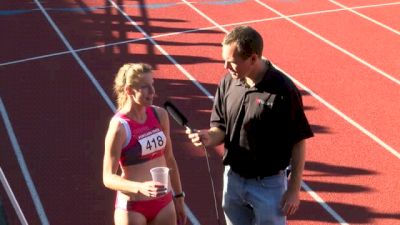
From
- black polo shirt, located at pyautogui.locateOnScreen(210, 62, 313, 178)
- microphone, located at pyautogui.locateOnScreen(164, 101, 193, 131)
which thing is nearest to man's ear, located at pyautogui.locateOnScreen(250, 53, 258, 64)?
black polo shirt, located at pyautogui.locateOnScreen(210, 62, 313, 178)

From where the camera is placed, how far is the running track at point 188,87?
6.92 m

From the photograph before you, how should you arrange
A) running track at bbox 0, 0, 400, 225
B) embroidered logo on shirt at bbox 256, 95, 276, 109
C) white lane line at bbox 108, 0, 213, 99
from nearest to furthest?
1. embroidered logo on shirt at bbox 256, 95, 276, 109
2. running track at bbox 0, 0, 400, 225
3. white lane line at bbox 108, 0, 213, 99

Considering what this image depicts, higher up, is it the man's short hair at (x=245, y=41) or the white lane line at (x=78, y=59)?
the man's short hair at (x=245, y=41)

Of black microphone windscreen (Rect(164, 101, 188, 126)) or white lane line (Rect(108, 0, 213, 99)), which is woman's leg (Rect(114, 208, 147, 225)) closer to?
black microphone windscreen (Rect(164, 101, 188, 126))

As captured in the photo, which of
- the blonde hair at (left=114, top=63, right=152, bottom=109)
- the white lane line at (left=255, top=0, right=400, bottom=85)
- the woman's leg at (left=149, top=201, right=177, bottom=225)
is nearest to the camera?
the blonde hair at (left=114, top=63, right=152, bottom=109)

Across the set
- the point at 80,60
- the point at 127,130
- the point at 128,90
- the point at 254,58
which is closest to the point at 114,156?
the point at 127,130

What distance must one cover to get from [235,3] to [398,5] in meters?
Answer: 2.94

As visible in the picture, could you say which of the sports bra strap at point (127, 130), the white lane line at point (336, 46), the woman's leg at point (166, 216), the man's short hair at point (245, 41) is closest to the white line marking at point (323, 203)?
the woman's leg at point (166, 216)

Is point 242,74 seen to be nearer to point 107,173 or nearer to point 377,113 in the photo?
point 107,173

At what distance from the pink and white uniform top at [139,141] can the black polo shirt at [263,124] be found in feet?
1.56

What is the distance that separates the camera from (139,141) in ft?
14.6

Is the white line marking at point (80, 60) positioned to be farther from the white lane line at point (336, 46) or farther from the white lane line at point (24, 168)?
the white lane line at point (336, 46)

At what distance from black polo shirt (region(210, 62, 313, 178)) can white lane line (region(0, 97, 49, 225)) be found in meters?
2.81

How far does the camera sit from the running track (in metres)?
6.92
